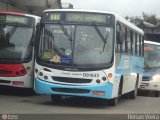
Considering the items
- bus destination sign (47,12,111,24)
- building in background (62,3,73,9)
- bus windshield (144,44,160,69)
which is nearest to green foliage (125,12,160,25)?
building in background (62,3,73,9)

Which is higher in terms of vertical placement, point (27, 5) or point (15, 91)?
point (27, 5)

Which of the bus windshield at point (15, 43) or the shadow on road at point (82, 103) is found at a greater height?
the bus windshield at point (15, 43)

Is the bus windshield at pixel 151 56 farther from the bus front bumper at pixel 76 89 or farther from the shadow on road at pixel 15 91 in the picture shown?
the bus front bumper at pixel 76 89

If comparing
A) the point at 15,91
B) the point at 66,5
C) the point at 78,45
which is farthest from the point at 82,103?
the point at 66,5

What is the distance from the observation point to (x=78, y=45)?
695 inches

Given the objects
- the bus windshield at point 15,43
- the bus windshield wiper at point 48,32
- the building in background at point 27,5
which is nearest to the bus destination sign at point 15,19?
the bus windshield at point 15,43

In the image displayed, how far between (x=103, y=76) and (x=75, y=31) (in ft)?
5.33

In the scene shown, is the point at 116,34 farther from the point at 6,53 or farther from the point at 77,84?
the point at 6,53

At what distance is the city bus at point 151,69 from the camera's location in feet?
85.8

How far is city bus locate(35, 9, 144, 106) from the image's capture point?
17.5m

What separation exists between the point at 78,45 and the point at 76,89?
4.30ft

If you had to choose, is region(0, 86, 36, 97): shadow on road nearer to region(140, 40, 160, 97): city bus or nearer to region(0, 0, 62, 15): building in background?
region(140, 40, 160, 97): city bus

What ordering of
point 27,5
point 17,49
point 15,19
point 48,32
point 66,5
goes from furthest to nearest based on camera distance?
point 66,5 → point 27,5 → point 15,19 → point 17,49 → point 48,32

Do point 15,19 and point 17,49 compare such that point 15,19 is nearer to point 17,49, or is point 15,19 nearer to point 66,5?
point 17,49
